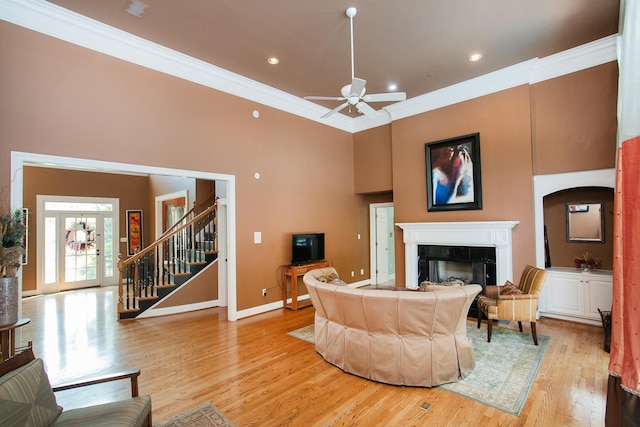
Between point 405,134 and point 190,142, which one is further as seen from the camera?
point 405,134

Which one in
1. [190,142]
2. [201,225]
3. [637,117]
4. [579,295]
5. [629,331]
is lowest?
[579,295]

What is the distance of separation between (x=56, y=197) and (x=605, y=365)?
11.4 metres

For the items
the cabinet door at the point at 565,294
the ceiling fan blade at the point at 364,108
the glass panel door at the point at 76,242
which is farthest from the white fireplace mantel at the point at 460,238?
the glass panel door at the point at 76,242

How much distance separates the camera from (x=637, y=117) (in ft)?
5.82

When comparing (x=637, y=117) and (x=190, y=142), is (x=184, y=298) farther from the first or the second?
(x=637, y=117)

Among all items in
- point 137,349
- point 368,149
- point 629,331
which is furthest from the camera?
point 368,149

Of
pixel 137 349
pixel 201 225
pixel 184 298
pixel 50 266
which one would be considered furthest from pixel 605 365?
pixel 50 266

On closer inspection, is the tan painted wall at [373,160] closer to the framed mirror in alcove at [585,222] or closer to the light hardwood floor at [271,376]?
the framed mirror in alcove at [585,222]

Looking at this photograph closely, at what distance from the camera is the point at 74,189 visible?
337 inches

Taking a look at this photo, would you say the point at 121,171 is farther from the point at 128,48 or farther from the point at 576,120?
the point at 576,120

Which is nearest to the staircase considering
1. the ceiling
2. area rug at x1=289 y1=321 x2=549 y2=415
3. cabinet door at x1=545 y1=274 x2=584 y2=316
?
area rug at x1=289 y1=321 x2=549 y2=415

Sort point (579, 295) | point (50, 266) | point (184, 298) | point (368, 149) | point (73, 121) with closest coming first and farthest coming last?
point (73, 121) < point (579, 295) < point (184, 298) < point (368, 149) < point (50, 266)

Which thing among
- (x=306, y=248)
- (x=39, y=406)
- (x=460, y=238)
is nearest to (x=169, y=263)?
(x=306, y=248)

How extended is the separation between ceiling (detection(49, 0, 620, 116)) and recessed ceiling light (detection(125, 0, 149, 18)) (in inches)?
1.8
